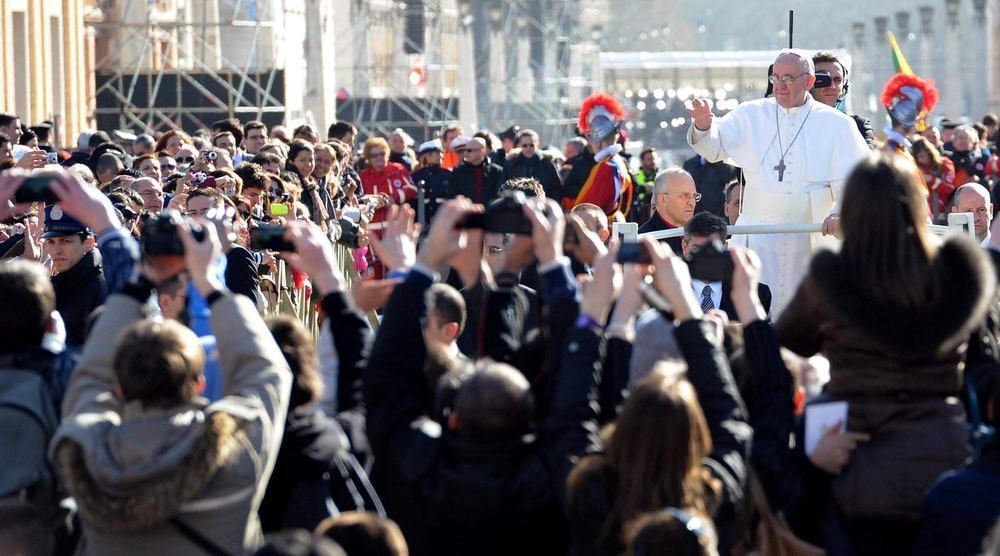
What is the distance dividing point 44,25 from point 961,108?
195 ft

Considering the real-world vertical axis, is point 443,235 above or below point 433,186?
above

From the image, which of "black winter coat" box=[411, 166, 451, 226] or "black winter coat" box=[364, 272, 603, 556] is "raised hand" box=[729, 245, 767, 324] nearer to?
"black winter coat" box=[364, 272, 603, 556]

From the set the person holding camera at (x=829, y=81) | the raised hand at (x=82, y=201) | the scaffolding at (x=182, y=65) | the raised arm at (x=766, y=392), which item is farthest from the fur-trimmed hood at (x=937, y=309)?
the scaffolding at (x=182, y=65)

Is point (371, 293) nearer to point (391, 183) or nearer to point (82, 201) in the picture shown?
point (82, 201)

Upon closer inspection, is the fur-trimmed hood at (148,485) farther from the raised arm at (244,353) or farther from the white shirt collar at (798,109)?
the white shirt collar at (798,109)

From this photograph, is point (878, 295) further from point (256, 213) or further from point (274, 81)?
point (274, 81)

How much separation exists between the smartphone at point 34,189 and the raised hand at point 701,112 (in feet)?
15.3

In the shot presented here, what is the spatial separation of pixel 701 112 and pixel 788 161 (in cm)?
73

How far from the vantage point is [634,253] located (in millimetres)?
4984

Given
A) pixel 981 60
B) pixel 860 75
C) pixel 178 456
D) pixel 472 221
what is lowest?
pixel 178 456

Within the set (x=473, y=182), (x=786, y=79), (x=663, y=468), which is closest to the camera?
(x=663, y=468)

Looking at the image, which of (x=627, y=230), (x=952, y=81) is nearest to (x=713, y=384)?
(x=627, y=230)

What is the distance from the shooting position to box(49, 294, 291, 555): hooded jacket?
466cm

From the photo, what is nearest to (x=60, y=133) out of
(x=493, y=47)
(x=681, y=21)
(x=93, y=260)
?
(x=93, y=260)
